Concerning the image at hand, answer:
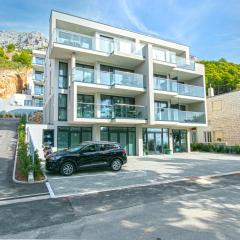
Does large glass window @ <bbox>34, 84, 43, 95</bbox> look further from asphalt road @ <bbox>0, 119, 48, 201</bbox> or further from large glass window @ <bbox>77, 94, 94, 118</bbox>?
large glass window @ <bbox>77, 94, 94, 118</bbox>

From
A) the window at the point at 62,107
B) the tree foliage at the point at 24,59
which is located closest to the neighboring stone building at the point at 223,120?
the window at the point at 62,107

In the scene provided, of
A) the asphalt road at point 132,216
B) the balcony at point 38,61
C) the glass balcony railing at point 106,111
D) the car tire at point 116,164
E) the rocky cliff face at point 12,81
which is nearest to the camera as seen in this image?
the asphalt road at point 132,216

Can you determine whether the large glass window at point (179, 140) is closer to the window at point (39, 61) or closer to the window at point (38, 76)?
the window at point (38, 76)

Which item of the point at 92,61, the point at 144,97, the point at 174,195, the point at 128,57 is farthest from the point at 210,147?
the point at 174,195

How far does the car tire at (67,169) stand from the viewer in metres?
13.1

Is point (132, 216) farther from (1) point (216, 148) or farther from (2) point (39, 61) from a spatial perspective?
(2) point (39, 61)

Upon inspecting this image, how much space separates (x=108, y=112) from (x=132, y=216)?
48.4 feet

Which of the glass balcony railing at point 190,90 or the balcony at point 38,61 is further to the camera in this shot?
the balcony at point 38,61

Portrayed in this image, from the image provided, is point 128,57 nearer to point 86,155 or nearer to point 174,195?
point 86,155

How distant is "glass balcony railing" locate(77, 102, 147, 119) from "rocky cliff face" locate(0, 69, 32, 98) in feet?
143

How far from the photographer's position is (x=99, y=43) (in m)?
21.8

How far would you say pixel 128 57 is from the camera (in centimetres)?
2220

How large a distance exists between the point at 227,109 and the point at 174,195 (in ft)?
83.0

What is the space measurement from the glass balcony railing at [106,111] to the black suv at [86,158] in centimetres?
583
